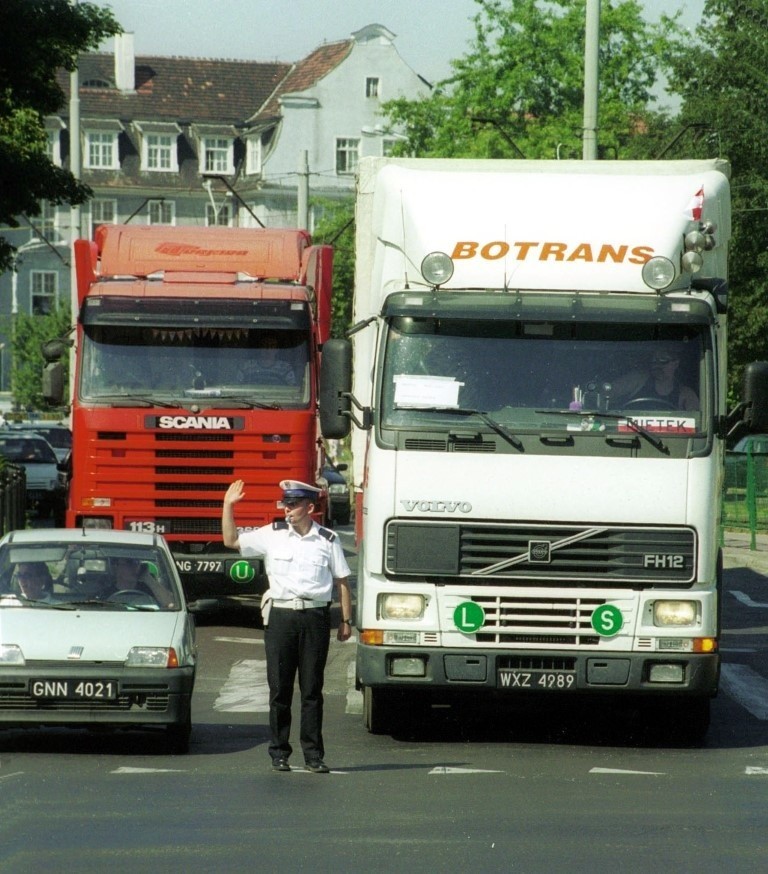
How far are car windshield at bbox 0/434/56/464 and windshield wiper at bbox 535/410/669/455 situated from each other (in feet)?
95.4

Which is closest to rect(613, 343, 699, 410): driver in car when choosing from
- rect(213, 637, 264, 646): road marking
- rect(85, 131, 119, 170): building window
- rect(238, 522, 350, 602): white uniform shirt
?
rect(238, 522, 350, 602): white uniform shirt

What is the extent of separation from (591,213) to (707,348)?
1174 mm

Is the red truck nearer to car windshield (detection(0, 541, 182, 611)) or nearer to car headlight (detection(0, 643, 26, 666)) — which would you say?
car windshield (detection(0, 541, 182, 611))

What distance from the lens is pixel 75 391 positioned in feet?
60.4

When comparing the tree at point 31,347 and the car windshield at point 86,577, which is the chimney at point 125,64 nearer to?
the tree at point 31,347

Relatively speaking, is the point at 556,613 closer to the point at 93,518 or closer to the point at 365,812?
the point at 365,812

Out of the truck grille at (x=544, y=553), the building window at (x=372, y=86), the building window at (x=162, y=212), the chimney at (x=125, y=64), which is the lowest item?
the truck grille at (x=544, y=553)

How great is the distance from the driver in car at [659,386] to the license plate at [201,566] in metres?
7.52

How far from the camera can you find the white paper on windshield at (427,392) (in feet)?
38.2

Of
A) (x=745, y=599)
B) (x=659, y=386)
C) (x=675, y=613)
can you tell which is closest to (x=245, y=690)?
(x=675, y=613)

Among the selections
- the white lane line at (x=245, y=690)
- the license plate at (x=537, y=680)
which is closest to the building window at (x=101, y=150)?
the white lane line at (x=245, y=690)

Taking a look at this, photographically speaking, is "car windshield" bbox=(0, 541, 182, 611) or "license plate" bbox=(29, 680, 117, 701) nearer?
"license plate" bbox=(29, 680, 117, 701)

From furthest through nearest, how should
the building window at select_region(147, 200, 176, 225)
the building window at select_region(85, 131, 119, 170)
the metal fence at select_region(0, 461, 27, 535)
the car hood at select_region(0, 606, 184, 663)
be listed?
the building window at select_region(147, 200, 176, 225) → the building window at select_region(85, 131, 119, 170) → the metal fence at select_region(0, 461, 27, 535) → the car hood at select_region(0, 606, 184, 663)

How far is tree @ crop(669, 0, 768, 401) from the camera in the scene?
4856 cm
